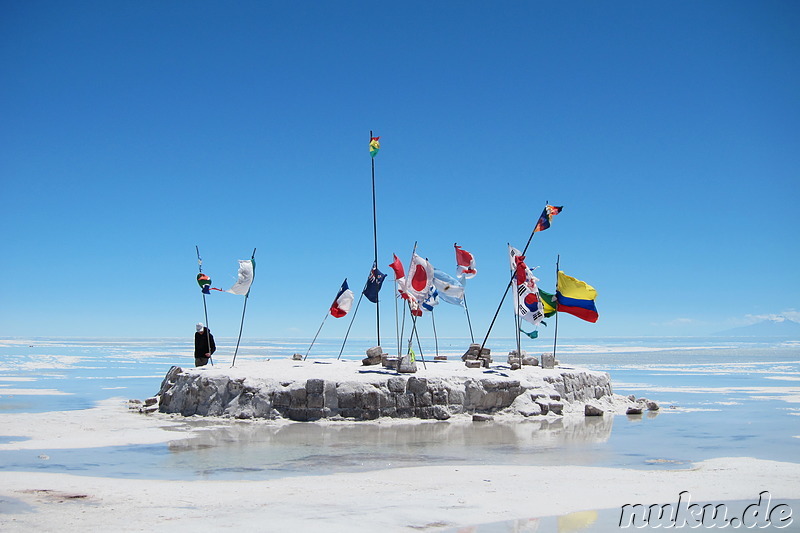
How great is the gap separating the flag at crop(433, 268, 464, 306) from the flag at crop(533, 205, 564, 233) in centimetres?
300

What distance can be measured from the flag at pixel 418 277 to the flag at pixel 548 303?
137 inches

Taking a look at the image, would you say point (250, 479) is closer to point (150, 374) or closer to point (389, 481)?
point (389, 481)

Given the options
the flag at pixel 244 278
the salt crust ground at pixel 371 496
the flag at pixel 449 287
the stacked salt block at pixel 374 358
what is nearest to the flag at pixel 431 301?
the flag at pixel 449 287

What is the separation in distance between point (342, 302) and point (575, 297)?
7.23 meters

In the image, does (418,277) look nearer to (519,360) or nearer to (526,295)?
(526,295)

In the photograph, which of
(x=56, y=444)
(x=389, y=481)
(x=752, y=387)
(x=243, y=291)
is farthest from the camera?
(x=752, y=387)

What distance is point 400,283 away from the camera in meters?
22.7

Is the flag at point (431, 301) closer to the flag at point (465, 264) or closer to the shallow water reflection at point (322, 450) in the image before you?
the flag at point (465, 264)

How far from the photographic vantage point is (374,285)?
77.8 ft

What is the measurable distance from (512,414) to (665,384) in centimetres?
1727

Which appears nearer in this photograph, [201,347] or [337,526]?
[337,526]

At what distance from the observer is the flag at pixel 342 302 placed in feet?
77.9

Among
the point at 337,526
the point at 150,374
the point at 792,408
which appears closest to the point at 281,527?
the point at 337,526

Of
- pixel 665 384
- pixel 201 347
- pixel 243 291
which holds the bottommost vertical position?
pixel 665 384
